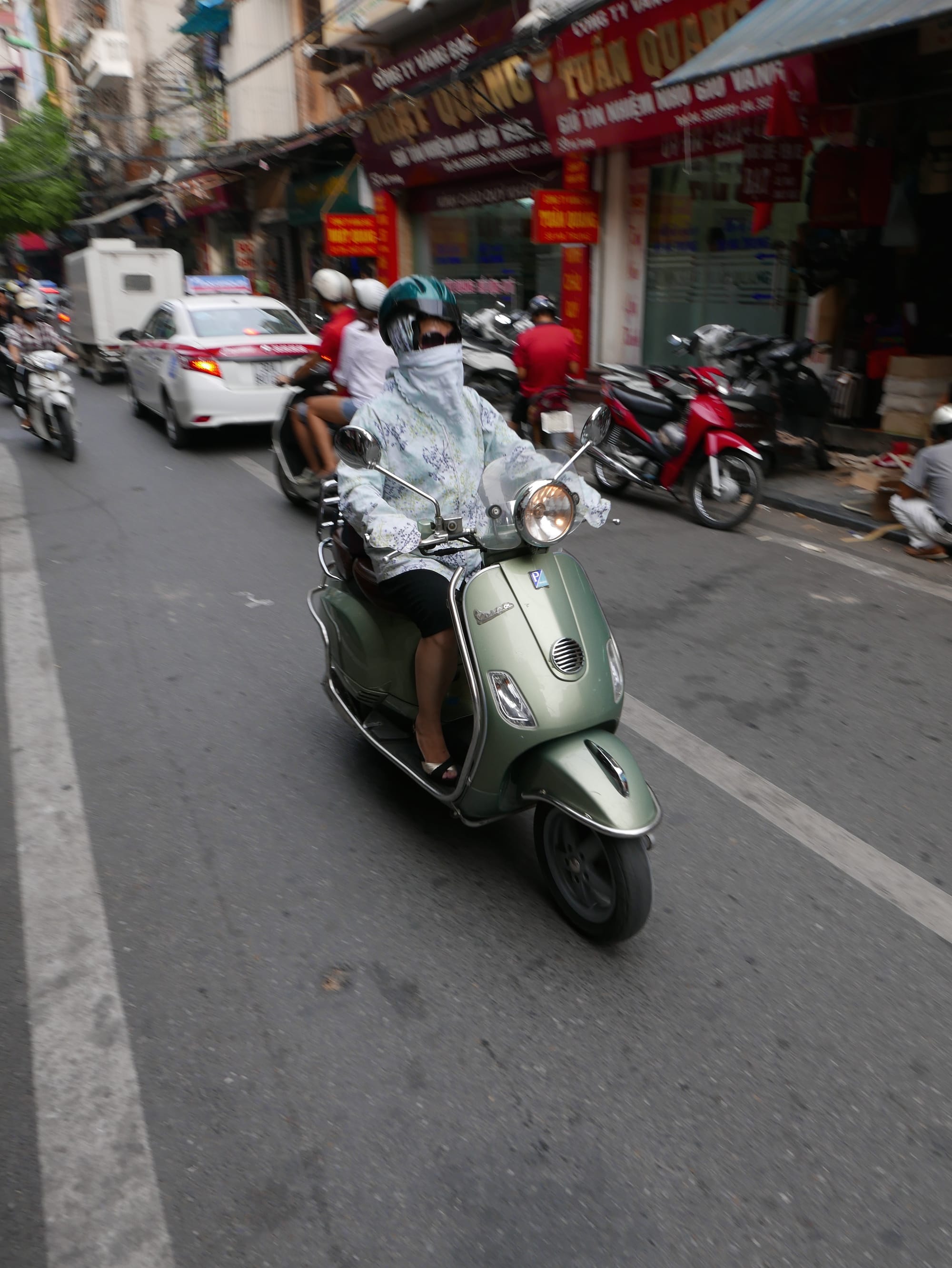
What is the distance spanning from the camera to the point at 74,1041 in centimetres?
248

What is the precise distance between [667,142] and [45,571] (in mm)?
9478

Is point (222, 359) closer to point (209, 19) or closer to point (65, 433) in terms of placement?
point (65, 433)

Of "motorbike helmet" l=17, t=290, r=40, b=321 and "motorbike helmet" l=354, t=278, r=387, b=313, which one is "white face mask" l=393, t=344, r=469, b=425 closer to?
"motorbike helmet" l=354, t=278, r=387, b=313

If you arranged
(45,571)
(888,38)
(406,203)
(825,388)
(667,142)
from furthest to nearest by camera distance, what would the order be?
(406,203) → (667,142) → (825,388) → (888,38) → (45,571)

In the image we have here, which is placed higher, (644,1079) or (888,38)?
(888,38)

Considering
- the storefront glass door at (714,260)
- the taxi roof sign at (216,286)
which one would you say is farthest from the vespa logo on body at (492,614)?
the taxi roof sign at (216,286)

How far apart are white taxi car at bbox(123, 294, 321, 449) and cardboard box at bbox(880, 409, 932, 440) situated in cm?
533

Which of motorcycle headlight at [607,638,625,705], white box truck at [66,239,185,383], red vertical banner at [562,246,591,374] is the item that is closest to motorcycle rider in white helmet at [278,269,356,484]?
motorcycle headlight at [607,638,625,705]

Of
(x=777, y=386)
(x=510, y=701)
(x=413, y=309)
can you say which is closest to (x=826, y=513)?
(x=777, y=386)

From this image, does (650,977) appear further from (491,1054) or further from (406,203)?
(406,203)

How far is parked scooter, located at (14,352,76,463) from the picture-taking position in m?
9.88

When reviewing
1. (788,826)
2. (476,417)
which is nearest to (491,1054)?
(788,826)

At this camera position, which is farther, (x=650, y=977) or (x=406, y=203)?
(x=406, y=203)

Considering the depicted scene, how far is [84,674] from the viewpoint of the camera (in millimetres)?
4789
